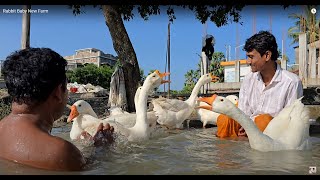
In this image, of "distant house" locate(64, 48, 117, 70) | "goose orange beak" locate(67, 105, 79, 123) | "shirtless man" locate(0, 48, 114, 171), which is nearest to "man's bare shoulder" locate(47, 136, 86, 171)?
"shirtless man" locate(0, 48, 114, 171)

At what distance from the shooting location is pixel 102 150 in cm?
298

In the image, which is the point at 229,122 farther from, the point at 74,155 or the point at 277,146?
the point at 74,155

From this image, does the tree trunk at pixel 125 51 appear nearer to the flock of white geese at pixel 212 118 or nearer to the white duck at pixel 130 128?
the flock of white geese at pixel 212 118

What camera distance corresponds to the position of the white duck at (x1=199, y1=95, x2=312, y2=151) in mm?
3354

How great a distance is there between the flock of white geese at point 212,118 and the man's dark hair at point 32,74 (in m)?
1.91

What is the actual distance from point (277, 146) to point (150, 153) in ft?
3.79

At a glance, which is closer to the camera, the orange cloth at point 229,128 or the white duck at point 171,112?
the orange cloth at point 229,128

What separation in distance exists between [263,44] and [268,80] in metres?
0.51

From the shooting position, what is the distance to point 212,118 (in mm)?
6770

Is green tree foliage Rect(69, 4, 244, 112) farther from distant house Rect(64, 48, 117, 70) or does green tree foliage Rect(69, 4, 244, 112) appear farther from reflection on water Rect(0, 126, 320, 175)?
distant house Rect(64, 48, 117, 70)

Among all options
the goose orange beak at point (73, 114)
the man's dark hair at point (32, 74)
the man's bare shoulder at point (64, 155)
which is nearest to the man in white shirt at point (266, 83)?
the goose orange beak at point (73, 114)

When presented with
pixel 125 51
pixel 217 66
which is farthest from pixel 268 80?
pixel 217 66

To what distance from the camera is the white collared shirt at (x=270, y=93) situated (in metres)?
4.15

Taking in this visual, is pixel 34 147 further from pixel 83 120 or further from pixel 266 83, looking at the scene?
pixel 266 83
